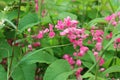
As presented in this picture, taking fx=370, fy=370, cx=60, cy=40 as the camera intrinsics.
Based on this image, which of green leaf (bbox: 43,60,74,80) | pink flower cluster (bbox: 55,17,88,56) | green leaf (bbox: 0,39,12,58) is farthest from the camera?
green leaf (bbox: 0,39,12,58)

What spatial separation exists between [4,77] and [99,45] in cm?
39

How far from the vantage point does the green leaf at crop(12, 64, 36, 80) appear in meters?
1.46

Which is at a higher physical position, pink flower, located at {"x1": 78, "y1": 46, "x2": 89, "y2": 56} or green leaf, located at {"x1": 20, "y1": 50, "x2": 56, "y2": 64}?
pink flower, located at {"x1": 78, "y1": 46, "x2": 89, "y2": 56}

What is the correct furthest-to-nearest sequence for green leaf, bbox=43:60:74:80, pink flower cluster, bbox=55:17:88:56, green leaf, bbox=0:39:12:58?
green leaf, bbox=0:39:12:58 → pink flower cluster, bbox=55:17:88:56 → green leaf, bbox=43:60:74:80

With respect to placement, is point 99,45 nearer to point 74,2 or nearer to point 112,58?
point 112,58

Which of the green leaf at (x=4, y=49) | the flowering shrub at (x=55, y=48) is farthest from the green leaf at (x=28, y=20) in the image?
the green leaf at (x=4, y=49)

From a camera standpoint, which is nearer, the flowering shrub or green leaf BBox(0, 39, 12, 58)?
the flowering shrub

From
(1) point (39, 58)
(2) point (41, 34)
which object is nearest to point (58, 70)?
(1) point (39, 58)

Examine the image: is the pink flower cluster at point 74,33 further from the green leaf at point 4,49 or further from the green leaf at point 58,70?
the green leaf at point 4,49

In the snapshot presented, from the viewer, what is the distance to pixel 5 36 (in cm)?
169

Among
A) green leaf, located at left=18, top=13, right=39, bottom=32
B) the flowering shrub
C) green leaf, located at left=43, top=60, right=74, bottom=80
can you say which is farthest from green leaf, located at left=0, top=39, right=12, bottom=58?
green leaf, located at left=43, top=60, right=74, bottom=80

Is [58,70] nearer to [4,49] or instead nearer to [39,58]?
[39,58]

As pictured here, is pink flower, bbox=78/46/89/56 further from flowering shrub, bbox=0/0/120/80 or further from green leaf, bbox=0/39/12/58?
green leaf, bbox=0/39/12/58

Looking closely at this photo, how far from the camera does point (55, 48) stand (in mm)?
1643
